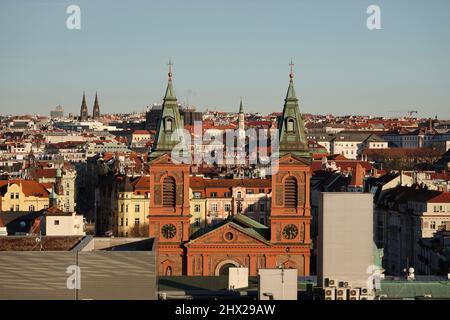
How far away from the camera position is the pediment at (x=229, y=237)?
40.6 meters

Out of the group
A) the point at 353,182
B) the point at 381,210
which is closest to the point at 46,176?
the point at 353,182

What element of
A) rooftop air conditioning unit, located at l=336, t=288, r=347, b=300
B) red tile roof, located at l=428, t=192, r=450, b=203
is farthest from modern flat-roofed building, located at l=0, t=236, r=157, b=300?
red tile roof, located at l=428, t=192, r=450, b=203

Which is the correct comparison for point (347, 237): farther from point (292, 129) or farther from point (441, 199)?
point (441, 199)

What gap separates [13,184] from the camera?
217 feet

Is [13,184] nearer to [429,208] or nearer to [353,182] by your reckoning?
[353,182]

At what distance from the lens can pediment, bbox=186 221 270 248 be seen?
40.6 metres

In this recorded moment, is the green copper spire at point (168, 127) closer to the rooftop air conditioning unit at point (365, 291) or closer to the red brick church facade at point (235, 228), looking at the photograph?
the red brick church facade at point (235, 228)

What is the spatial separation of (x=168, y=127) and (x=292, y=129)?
3.43 metres

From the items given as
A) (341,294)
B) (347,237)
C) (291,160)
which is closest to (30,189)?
(291,160)

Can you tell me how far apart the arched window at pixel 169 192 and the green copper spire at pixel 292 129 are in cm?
311

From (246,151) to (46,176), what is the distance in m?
23.7

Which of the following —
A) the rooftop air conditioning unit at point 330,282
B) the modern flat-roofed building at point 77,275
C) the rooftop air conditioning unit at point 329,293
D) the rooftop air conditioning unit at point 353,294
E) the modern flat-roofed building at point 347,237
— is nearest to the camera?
the modern flat-roofed building at point 77,275

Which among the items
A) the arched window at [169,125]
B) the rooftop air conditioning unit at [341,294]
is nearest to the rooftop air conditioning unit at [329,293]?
the rooftop air conditioning unit at [341,294]

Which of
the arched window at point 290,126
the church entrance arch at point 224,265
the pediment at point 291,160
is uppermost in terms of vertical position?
the arched window at point 290,126
